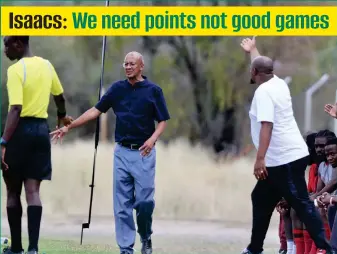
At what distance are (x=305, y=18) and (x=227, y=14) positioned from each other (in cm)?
83

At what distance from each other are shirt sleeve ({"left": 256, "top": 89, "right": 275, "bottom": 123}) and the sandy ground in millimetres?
2795

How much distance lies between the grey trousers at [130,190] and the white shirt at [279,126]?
1.16 meters

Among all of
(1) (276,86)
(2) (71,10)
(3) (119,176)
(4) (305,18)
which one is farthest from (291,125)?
(2) (71,10)

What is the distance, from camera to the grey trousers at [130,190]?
33.3ft

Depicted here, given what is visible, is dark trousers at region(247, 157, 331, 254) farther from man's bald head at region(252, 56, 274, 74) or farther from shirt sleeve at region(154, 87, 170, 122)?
shirt sleeve at region(154, 87, 170, 122)

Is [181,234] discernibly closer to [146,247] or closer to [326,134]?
[146,247]

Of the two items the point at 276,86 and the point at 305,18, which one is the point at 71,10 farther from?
the point at 276,86

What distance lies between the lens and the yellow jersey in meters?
9.55

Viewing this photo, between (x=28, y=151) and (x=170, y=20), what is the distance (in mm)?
2940

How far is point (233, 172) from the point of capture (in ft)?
63.8

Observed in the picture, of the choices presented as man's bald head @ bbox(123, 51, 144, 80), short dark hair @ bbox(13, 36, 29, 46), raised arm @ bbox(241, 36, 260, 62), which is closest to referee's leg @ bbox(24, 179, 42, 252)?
short dark hair @ bbox(13, 36, 29, 46)

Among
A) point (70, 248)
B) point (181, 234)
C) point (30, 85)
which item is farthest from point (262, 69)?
point (181, 234)

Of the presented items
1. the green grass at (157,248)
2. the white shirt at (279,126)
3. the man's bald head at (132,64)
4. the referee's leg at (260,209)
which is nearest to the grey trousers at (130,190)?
the man's bald head at (132,64)

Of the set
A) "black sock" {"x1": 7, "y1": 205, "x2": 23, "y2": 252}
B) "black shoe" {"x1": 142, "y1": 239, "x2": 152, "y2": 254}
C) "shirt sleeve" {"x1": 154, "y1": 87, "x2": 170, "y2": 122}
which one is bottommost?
"black shoe" {"x1": 142, "y1": 239, "x2": 152, "y2": 254}
